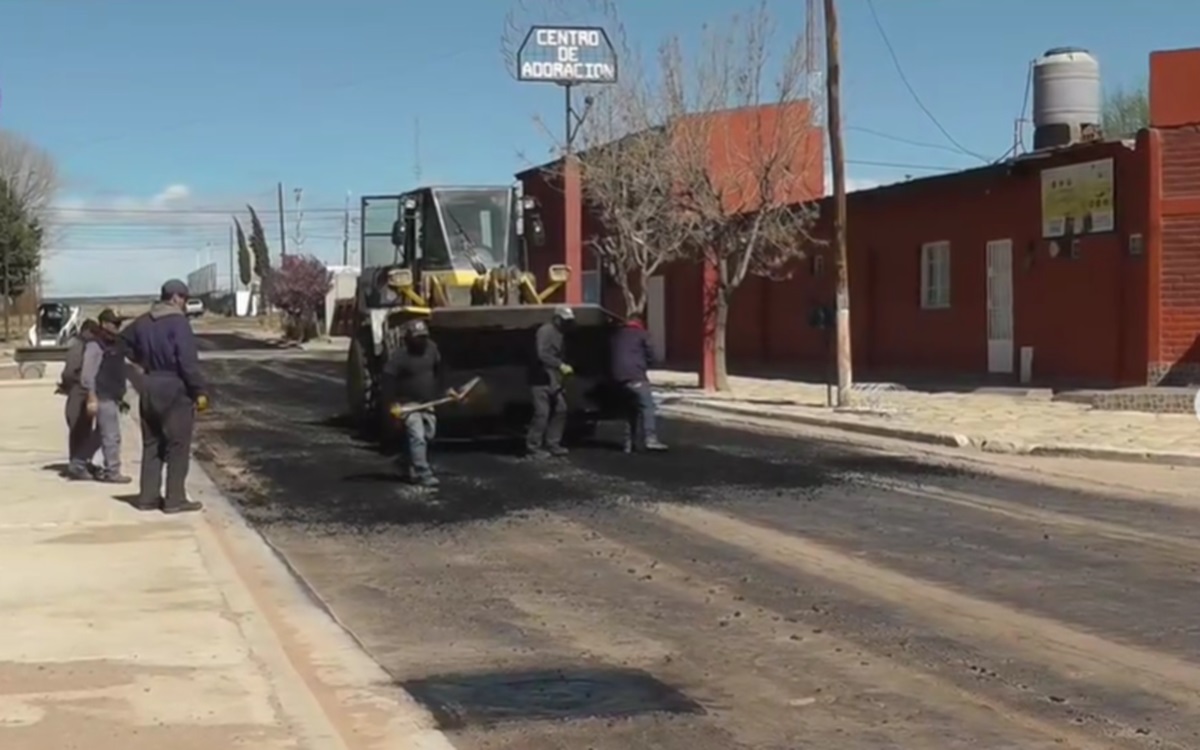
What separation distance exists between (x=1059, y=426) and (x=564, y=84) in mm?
18822

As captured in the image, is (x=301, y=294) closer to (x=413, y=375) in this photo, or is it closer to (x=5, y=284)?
(x=5, y=284)

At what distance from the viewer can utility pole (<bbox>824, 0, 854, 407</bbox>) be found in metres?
24.7

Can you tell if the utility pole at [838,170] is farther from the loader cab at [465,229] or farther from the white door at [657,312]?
the white door at [657,312]

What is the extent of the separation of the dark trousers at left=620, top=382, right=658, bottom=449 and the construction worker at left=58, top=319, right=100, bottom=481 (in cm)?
570

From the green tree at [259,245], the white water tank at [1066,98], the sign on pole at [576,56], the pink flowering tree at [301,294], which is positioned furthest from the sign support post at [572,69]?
the green tree at [259,245]

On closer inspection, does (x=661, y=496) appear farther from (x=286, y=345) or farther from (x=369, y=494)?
(x=286, y=345)

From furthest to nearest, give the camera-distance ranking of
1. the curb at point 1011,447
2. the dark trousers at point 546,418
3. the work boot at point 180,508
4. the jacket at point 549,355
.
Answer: the dark trousers at point 546,418 → the jacket at point 549,355 → the curb at point 1011,447 → the work boot at point 180,508

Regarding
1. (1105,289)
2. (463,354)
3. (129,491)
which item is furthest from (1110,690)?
(1105,289)

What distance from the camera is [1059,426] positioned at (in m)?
21.3

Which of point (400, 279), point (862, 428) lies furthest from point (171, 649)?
point (862, 428)

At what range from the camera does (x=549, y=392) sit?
1848 cm

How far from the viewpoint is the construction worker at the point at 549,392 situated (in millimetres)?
18344

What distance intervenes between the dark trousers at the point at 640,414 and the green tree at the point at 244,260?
Result: 113951mm

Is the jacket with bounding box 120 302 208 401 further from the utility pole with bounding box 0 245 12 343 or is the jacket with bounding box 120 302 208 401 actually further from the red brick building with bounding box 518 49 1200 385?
the utility pole with bounding box 0 245 12 343
